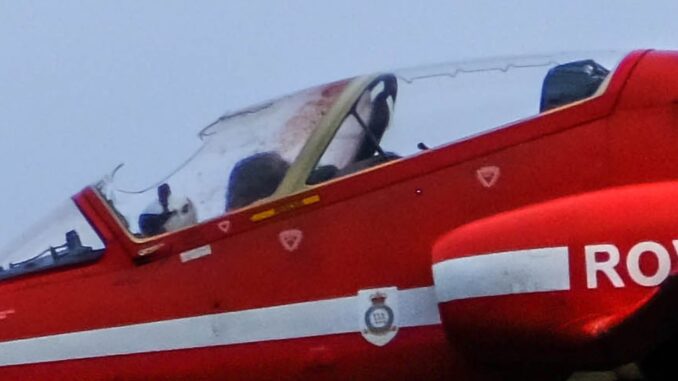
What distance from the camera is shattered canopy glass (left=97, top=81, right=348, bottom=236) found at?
10.4m

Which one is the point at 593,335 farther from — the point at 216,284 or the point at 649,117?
the point at 216,284

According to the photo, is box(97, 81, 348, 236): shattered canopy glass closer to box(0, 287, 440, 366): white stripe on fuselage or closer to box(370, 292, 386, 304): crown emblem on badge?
box(0, 287, 440, 366): white stripe on fuselage

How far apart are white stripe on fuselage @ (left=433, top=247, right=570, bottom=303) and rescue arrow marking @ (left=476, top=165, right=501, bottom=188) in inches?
20.8

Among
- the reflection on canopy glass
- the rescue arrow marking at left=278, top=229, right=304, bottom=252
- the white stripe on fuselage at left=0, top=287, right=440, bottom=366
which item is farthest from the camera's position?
the reflection on canopy glass

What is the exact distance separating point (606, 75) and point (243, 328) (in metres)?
2.64

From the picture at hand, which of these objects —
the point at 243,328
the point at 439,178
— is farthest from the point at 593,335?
the point at 243,328

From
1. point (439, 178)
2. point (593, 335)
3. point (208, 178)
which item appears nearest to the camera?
point (593, 335)

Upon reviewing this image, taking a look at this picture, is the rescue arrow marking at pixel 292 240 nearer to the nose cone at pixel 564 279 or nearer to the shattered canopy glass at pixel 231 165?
the shattered canopy glass at pixel 231 165

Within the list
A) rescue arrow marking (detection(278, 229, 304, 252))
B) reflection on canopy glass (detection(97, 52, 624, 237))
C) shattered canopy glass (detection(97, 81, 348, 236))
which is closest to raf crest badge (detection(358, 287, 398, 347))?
rescue arrow marking (detection(278, 229, 304, 252))

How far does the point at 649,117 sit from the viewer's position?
9.87 meters

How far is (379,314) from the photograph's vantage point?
32.4 feet

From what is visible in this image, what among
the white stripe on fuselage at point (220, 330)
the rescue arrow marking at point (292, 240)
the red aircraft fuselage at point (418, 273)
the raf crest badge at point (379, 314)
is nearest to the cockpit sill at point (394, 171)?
the red aircraft fuselage at point (418, 273)

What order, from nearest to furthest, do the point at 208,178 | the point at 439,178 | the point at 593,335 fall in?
the point at 593,335 → the point at 439,178 → the point at 208,178

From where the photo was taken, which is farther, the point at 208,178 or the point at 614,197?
the point at 208,178
